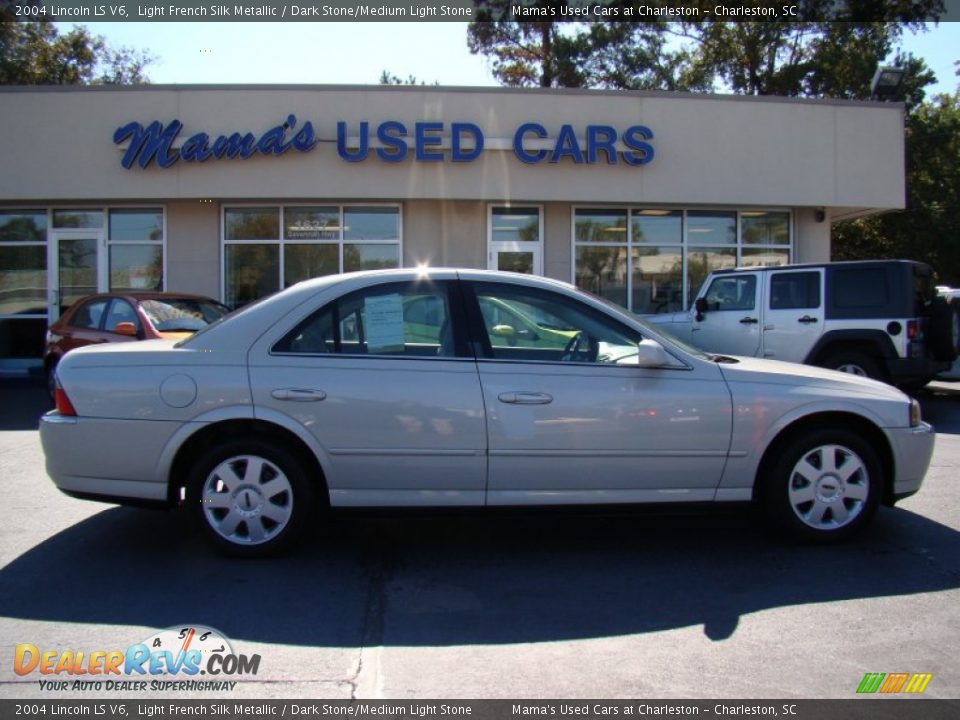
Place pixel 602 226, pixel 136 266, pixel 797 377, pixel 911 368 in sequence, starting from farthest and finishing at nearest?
pixel 602 226, pixel 136 266, pixel 911 368, pixel 797 377

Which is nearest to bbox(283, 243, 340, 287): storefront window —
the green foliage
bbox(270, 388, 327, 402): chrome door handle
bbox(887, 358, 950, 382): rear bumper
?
bbox(887, 358, 950, 382): rear bumper

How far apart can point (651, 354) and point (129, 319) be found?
24.5 ft

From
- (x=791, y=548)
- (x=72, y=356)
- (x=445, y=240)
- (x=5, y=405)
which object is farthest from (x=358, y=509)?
(x=445, y=240)

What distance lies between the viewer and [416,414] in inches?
175

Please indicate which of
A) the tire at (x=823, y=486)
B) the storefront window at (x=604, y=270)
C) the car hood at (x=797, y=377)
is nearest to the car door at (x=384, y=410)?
the car hood at (x=797, y=377)

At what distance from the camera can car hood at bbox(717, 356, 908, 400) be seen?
15.4 feet

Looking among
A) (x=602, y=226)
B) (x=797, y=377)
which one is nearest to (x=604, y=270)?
(x=602, y=226)

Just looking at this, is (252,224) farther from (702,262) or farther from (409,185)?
(702,262)

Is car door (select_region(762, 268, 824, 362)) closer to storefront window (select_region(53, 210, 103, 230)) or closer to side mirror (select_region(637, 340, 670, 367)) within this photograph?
side mirror (select_region(637, 340, 670, 367))

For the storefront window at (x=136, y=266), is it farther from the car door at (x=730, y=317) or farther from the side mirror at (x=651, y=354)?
the side mirror at (x=651, y=354)

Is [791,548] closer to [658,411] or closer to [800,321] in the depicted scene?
[658,411]

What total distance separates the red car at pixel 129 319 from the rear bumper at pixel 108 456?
4997 millimetres

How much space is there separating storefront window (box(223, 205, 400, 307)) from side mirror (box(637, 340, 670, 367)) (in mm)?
10883

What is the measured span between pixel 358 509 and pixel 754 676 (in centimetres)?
224
